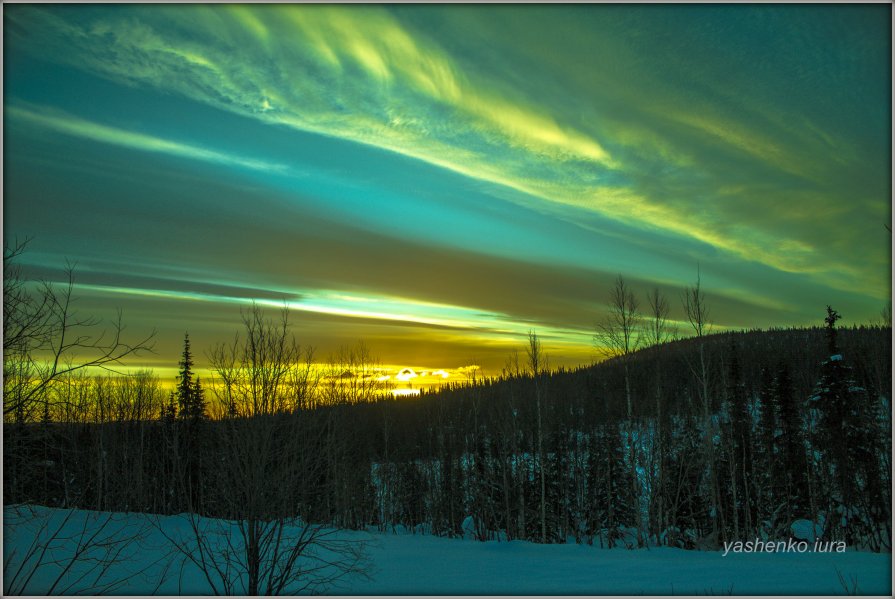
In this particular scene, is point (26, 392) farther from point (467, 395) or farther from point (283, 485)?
point (467, 395)

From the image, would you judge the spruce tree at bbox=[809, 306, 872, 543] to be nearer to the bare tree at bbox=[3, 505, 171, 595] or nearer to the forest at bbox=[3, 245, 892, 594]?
the forest at bbox=[3, 245, 892, 594]

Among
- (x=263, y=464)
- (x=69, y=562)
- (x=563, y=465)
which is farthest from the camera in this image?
(x=563, y=465)

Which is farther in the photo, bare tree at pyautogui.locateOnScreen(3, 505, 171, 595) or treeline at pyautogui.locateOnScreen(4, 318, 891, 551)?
treeline at pyautogui.locateOnScreen(4, 318, 891, 551)

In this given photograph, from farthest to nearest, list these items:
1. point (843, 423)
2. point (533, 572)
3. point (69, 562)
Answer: point (843, 423)
point (69, 562)
point (533, 572)

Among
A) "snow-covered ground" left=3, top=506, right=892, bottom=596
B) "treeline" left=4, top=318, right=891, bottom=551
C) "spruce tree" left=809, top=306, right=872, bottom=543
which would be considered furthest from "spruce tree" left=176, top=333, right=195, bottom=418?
"spruce tree" left=809, top=306, right=872, bottom=543

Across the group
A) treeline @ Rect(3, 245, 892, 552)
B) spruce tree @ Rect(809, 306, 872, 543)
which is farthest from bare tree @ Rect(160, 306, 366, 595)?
spruce tree @ Rect(809, 306, 872, 543)

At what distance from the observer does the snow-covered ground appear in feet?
43.7

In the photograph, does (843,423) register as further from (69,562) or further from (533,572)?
(69,562)

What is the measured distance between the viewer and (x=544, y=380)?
41.9 m

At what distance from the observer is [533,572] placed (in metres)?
19.0

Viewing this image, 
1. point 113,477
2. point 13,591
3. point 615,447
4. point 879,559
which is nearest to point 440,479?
point 615,447

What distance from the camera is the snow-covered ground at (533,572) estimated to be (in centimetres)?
1333

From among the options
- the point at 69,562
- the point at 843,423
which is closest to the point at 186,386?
the point at 69,562

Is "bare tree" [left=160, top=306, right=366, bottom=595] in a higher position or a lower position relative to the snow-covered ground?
higher
